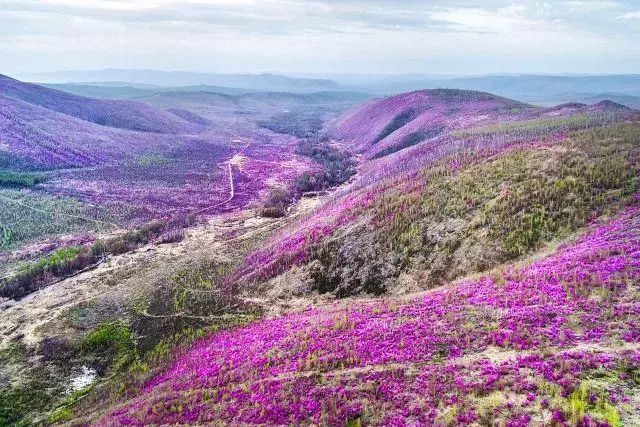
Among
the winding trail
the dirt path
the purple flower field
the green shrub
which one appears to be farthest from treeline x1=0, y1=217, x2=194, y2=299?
the purple flower field

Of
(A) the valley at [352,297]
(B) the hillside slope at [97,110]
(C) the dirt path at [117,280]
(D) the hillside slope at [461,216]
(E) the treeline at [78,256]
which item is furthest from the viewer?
(B) the hillside slope at [97,110]

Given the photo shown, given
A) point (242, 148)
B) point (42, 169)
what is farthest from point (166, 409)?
point (242, 148)

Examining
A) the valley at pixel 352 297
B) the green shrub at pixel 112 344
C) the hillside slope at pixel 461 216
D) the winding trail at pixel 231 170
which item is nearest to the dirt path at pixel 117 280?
the valley at pixel 352 297

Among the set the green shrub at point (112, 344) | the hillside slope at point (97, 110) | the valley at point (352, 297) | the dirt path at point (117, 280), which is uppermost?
the hillside slope at point (97, 110)

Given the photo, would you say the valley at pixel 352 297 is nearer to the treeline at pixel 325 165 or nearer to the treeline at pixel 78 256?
the treeline at pixel 78 256

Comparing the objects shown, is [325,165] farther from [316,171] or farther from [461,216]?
[461,216]

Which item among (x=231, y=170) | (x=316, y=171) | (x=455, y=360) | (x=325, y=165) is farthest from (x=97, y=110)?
(x=455, y=360)
